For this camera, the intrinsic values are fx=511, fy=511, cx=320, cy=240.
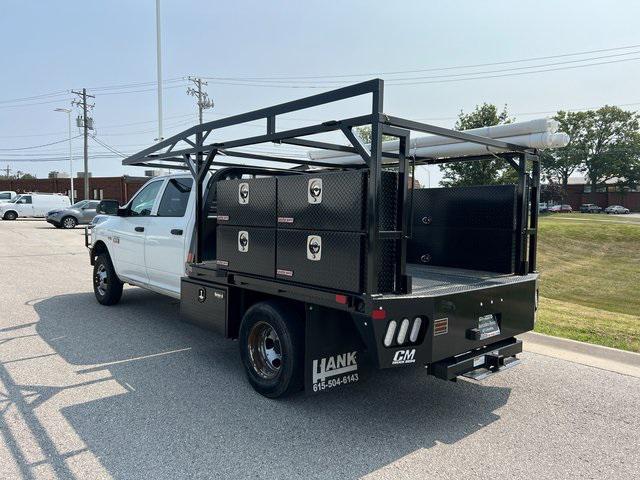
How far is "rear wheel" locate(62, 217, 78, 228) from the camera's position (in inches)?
1153

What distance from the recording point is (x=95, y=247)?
8.57 m

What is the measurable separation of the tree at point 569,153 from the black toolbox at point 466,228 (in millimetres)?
86392

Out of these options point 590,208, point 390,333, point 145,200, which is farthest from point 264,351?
point 590,208

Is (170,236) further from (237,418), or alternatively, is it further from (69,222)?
(69,222)

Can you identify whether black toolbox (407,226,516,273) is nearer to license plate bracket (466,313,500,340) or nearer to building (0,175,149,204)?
license plate bracket (466,313,500,340)

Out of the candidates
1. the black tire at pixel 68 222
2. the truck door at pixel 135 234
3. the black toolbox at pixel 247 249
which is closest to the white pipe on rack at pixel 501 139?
the black toolbox at pixel 247 249

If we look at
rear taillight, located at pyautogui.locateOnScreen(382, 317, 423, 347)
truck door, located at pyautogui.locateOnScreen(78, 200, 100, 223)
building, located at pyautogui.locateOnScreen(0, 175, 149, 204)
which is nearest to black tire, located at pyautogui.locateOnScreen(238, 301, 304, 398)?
rear taillight, located at pyautogui.locateOnScreen(382, 317, 423, 347)

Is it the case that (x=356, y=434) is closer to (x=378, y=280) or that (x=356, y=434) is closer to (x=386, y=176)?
(x=378, y=280)

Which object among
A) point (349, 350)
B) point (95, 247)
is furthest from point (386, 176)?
point (95, 247)

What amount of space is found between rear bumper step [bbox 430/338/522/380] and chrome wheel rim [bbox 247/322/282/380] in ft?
4.50

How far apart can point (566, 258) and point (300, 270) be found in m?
17.9

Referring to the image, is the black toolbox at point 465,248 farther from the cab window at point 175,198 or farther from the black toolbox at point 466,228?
the cab window at point 175,198

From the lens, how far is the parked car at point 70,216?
2912cm

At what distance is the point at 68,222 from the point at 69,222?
0.17ft
